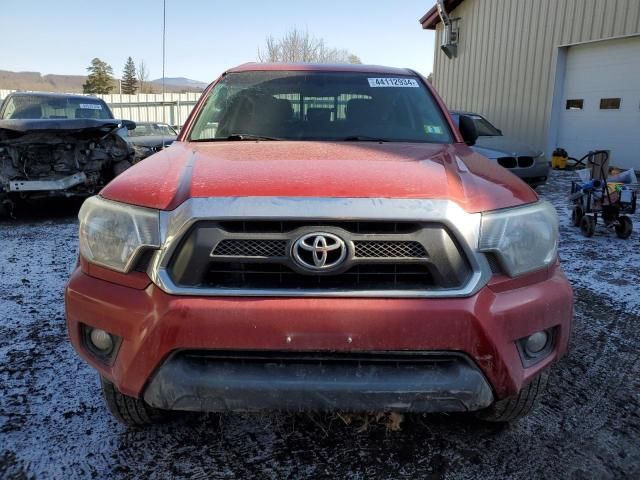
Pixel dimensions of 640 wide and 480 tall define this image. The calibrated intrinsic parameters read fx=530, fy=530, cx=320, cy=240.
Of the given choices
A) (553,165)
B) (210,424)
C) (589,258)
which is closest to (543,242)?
(210,424)

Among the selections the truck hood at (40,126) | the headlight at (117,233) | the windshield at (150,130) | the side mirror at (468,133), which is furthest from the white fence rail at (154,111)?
the headlight at (117,233)

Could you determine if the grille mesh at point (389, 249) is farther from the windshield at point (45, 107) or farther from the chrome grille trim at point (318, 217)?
the windshield at point (45, 107)

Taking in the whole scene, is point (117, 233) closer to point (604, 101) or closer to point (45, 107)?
point (45, 107)

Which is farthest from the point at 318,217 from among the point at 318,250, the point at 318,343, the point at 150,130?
the point at 150,130

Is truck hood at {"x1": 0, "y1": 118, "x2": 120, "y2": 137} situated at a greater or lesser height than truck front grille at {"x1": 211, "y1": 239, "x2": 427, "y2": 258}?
greater

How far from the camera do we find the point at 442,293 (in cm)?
179

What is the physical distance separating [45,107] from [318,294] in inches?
323

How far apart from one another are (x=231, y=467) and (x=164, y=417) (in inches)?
15.8

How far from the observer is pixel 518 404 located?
7.03 ft

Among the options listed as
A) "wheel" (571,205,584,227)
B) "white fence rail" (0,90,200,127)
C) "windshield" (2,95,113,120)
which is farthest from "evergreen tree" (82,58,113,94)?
"wheel" (571,205,584,227)

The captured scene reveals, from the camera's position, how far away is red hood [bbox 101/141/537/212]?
6.11 feet

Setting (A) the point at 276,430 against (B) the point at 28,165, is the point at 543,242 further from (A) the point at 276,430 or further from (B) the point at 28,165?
(B) the point at 28,165

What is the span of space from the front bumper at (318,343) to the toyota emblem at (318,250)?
0.38 feet

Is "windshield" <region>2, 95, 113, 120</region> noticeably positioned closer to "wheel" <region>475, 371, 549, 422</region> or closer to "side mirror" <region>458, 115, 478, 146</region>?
"side mirror" <region>458, 115, 478, 146</region>
